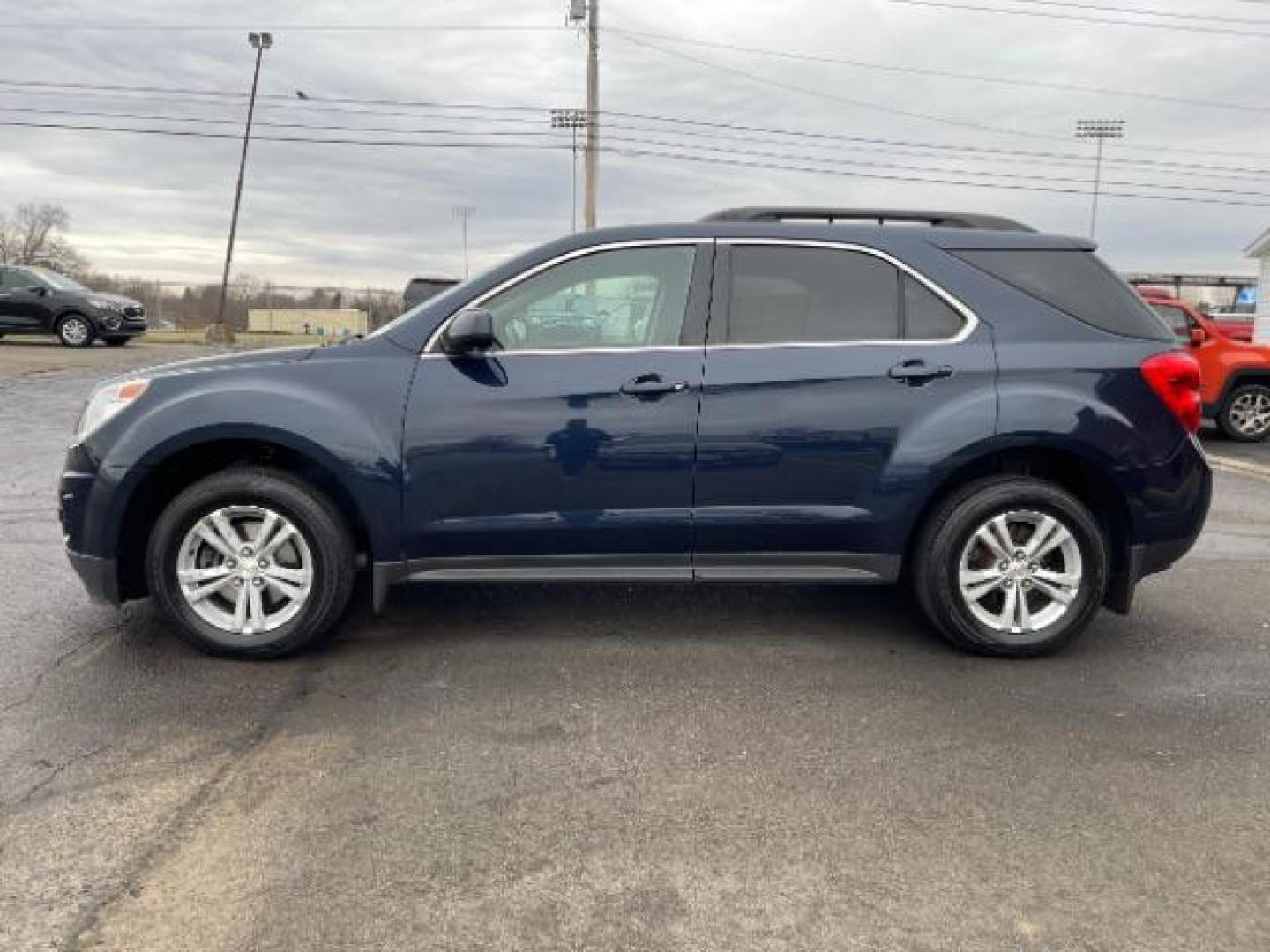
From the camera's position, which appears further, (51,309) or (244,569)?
(51,309)

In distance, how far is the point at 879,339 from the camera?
4367 millimetres

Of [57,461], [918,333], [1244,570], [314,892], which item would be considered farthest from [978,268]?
[57,461]

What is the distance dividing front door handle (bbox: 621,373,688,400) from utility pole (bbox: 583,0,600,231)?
2496 centimetres

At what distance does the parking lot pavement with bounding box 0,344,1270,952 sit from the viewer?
101 inches

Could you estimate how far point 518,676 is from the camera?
4.18 metres

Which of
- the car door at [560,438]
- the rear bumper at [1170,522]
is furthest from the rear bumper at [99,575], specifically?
the rear bumper at [1170,522]

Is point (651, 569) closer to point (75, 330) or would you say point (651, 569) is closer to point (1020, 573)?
point (1020, 573)

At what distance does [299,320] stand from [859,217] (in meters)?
55.8

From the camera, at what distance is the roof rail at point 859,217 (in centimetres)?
470

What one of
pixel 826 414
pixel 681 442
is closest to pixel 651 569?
pixel 681 442

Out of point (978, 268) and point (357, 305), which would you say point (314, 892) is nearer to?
point (978, 268)

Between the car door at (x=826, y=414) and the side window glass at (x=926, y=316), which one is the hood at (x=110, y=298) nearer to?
the car door at (x=826, y=414)

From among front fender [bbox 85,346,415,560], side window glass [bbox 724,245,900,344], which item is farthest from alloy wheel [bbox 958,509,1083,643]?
front fender [bbox 85,346,415,560]

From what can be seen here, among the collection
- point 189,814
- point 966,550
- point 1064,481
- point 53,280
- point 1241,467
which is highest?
point 53,280
